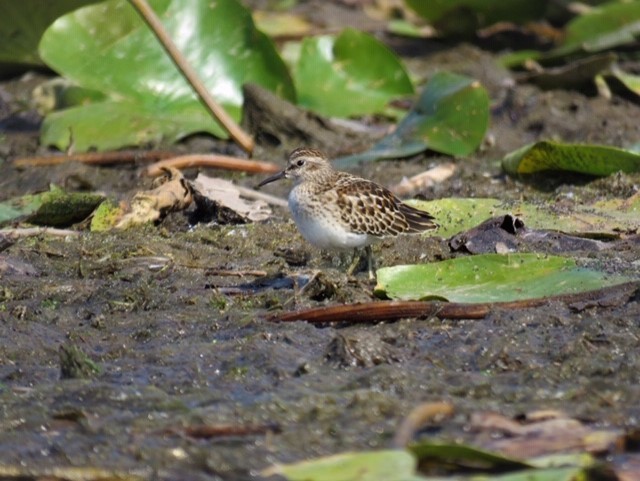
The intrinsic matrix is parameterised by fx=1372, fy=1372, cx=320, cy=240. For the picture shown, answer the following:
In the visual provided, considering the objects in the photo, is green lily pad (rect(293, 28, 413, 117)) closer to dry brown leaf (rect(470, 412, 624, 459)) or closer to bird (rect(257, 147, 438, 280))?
bird (rect(257, 147, 438, 280))

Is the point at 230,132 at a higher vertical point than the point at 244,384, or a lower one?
lower

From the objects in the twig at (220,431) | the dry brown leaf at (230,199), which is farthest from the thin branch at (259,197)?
the twig at (220,431)

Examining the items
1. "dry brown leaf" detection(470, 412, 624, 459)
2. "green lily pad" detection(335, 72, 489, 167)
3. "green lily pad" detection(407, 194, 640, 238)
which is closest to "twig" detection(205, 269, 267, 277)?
"green lily pad" detection(407, 194, 640, 238)

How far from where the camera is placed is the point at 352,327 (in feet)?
17.5

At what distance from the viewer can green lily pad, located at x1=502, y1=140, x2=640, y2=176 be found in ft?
24.4

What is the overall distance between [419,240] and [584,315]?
150 cm

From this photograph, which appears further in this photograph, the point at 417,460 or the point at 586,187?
the point at 586,187

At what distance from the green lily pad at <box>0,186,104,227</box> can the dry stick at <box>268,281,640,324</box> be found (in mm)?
2344

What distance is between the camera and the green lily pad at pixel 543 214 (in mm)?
6594

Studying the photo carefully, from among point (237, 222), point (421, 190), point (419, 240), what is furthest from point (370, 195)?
point (421, 190)

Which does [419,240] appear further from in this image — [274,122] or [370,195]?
[274,122]

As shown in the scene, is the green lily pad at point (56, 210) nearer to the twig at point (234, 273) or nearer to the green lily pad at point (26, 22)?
→ the twig at point (234, 273)

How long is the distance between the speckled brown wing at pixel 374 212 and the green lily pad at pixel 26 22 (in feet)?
9.89

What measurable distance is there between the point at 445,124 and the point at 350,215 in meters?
2.42
